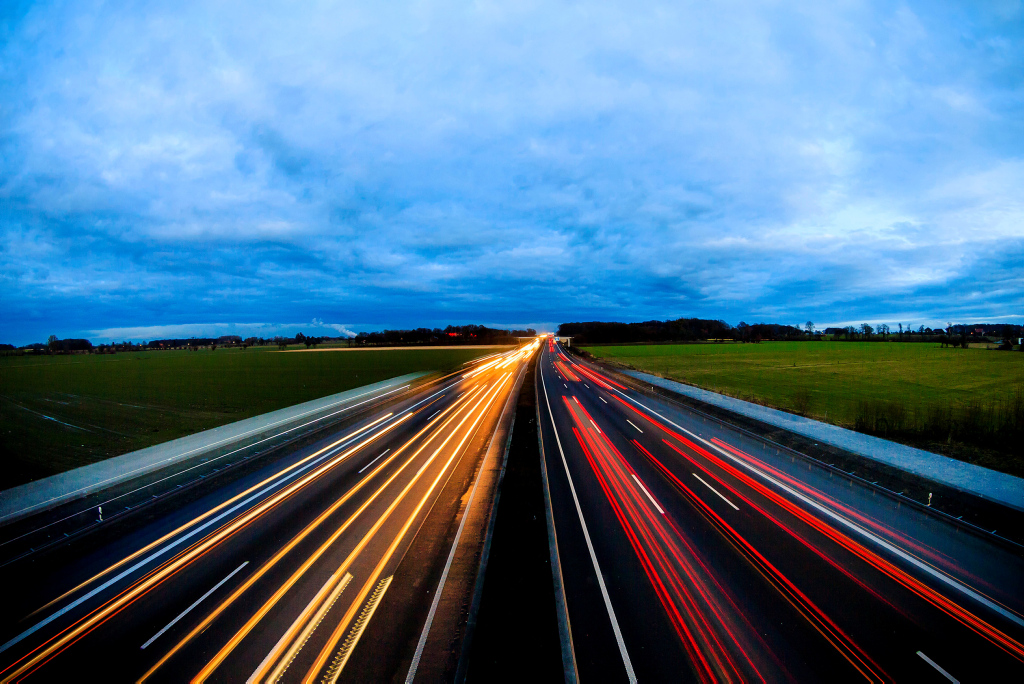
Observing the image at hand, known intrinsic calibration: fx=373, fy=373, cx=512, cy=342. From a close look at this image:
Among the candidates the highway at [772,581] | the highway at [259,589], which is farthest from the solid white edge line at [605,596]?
the highway at [259,589]

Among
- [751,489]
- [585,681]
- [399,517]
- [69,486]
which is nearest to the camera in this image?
[585,681]

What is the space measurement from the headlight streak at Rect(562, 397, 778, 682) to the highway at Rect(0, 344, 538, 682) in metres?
4.74

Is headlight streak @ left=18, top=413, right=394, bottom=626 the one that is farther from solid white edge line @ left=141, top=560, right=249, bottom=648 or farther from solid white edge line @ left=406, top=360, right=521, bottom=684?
solid white edge line @ left=406, top=360, right=521, bottom=684

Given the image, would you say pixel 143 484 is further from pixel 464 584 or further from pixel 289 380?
pixel 289 380

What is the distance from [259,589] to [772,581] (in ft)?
40.5

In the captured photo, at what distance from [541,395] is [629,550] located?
1027 inches

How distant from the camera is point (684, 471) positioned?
1602cm

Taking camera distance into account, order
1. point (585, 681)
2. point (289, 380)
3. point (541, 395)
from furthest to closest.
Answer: point (289, 380), point (541, 395), point (585, 681)

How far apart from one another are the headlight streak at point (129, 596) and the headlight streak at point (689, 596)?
12.3 meters

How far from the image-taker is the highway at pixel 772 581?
22.5ft

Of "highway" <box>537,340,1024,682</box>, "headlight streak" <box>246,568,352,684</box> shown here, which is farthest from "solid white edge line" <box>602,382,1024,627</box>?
"headlight streak" <box>246,568,352,684</box>

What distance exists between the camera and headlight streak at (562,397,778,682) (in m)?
6.87

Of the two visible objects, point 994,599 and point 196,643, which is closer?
Result: point 196,643

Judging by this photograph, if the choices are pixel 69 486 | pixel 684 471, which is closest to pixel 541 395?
pixel 684 471
